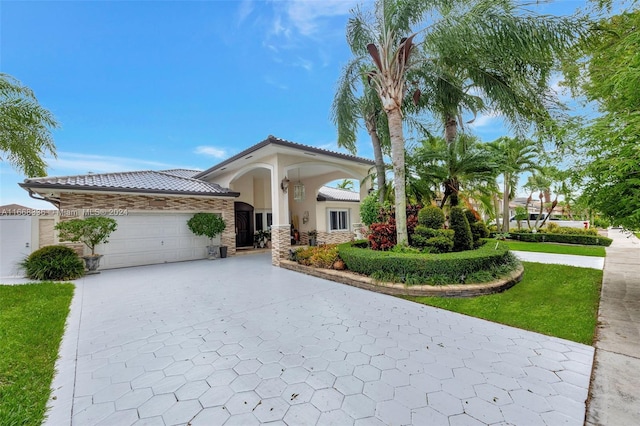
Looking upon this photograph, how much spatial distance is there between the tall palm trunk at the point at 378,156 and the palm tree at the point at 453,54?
2.02 metres

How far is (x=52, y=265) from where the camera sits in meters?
8.55

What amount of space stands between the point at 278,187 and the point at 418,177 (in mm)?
5404

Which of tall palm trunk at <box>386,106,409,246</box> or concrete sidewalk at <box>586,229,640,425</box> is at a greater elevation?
tall palm trunk at <box>386,106,409,246</box>

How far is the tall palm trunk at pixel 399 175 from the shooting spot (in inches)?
319

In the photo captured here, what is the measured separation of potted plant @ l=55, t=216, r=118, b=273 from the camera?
8.83m

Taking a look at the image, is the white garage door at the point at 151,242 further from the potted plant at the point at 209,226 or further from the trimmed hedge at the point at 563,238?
the trimmed hedge at the point at 563,238

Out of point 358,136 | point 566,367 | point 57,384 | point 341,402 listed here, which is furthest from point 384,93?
point 57,384

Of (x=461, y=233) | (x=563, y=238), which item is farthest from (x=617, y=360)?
(x=563, y=238)

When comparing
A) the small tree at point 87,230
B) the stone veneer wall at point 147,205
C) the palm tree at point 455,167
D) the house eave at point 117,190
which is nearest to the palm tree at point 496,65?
the palm tree at point 455,167

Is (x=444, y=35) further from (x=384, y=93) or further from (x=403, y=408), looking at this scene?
(x=403, y=408)

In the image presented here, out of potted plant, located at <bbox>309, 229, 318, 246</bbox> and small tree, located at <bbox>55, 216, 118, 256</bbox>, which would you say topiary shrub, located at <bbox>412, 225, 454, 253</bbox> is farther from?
small tree, located at <bbox>55, 216, 118, 256</bbox>

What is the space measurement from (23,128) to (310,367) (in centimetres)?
1257

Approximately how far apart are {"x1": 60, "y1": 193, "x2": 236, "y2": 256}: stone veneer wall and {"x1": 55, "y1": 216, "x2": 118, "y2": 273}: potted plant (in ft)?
2.72

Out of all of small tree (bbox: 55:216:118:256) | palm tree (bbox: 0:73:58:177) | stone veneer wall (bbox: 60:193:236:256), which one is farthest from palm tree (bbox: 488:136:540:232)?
palm tree (bbox: 0:73:58:177)
